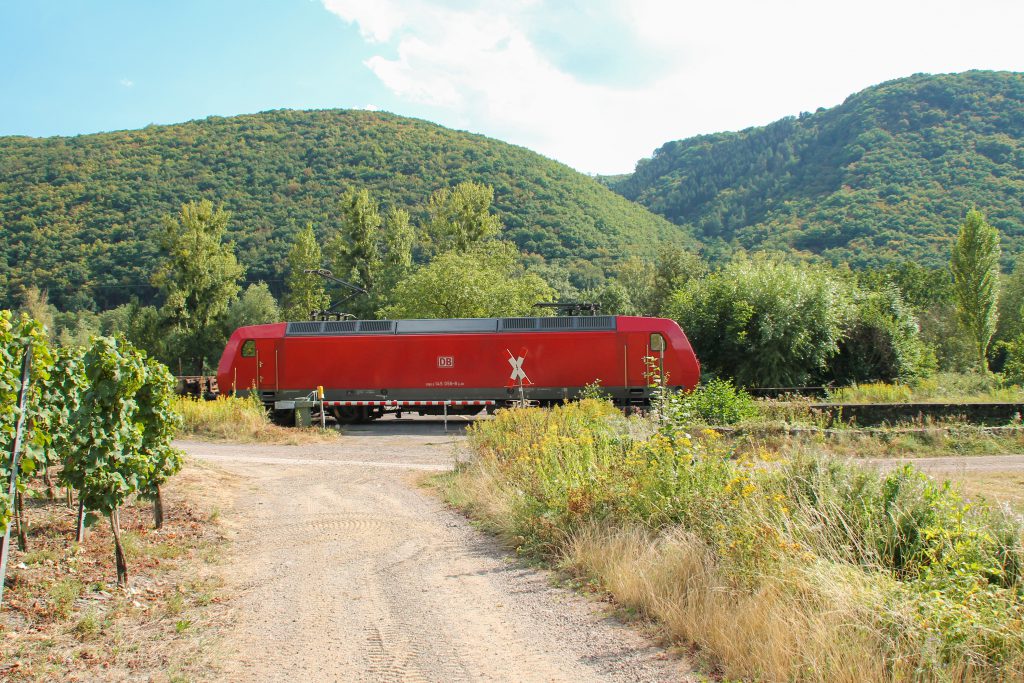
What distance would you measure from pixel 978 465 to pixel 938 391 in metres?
13.8

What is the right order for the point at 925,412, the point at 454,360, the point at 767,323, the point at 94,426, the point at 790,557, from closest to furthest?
1. the point at 790,557
2. the point at 94,426
3. the point at 925,412
4. the point at 454,360
5. the point at 767,323

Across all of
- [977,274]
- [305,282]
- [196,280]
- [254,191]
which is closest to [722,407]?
[977,274]

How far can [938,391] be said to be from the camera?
24.9 m

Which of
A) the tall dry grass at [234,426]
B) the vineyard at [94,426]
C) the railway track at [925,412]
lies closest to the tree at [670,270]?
the railway track at [925,412]

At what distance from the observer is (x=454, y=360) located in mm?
23172

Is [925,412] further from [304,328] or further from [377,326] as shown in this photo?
[304,328]

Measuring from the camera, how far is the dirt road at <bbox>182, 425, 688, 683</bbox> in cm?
508

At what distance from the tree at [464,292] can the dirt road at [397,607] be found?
79.8ft

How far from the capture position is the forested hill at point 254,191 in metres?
71.6

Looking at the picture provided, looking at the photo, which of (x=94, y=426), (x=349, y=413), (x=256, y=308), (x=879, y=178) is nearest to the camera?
(x=94, y=426)

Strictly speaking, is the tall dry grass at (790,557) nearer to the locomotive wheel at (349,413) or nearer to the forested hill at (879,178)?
the locomotive wheel at (349,413)

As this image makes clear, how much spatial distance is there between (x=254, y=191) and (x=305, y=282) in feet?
139

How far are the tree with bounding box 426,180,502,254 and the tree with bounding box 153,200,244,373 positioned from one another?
15.2m

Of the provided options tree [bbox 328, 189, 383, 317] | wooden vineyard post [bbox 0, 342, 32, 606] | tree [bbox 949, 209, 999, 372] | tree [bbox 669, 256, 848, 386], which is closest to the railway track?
tree [bbox 669, 256, 848, 386]
